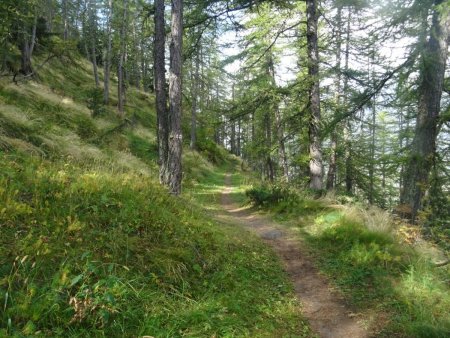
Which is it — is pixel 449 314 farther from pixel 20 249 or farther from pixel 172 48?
pixel 172 48

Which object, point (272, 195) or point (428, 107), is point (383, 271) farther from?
point (272, 195)

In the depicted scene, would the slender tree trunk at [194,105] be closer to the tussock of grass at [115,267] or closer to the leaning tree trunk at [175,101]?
the leaning tree trunk at [175,101]

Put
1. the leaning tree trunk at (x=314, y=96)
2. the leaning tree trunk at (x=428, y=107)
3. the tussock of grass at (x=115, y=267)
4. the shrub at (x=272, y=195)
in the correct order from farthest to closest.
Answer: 1. the shrub at (x=272, y=195)
2. the leaning tree trunk at (x=314, y=96)
3. the leaning tree trunk at (x=428, y=107)
4. the tussock of grass at (x=115, y=267)

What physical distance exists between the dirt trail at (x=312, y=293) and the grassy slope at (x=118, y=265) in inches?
9.7

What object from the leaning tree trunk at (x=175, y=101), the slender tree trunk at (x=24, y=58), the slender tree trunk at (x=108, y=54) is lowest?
the leaning tree trunk at (x=175, y=101)

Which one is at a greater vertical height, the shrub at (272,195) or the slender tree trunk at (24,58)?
the slender tree trunk at (24,58)

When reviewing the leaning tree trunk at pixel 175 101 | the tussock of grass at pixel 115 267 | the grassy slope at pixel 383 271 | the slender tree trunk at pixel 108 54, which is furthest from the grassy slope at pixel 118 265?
the slender tree trunk at pixel 108 54

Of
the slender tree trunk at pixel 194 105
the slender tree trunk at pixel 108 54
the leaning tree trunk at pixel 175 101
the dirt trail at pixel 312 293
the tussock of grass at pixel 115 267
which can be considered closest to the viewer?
the tussock of grass at pixel 115 267

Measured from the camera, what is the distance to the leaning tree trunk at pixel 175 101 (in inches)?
312

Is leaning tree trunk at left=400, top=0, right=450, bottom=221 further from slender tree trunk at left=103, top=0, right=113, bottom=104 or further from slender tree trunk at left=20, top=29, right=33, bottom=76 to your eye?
slender tree trunk at left=103, top=0, right=113, bottom=104

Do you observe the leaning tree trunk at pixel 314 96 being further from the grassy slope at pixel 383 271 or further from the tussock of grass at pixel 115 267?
the tussock of grass at pixel 115 267

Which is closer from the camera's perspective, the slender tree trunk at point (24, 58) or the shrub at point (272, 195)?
the shrub at point (272, 195)

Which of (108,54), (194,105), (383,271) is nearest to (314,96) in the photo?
(383,271)

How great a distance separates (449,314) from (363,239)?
258 cm
